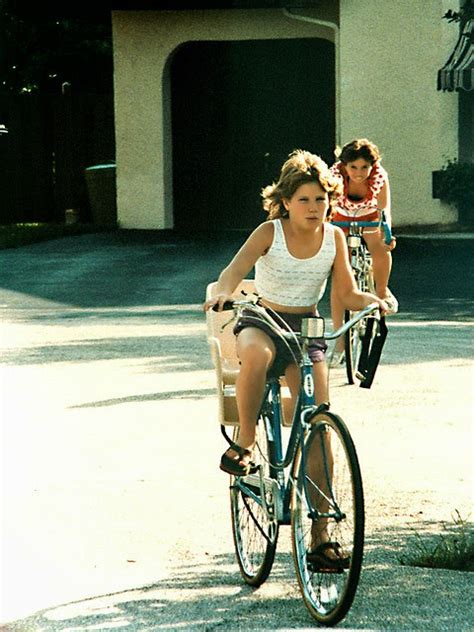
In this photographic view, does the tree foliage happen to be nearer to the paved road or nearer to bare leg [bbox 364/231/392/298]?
the paved road

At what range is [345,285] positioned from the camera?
20.4 ft

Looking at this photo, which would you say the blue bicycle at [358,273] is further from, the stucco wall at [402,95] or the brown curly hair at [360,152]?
the stucco wall at [402,95]

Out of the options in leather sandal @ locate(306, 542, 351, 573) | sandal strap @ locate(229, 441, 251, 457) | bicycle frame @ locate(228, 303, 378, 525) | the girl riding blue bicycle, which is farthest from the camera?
A: sandal strap @ locate(229, 441, 251, 457)

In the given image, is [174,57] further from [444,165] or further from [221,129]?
[444,165]

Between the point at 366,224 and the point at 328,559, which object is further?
the point at 366,224

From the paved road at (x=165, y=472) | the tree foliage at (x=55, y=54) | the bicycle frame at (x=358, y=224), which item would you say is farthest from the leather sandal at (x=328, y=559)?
the tree foliage at (x=55, y=54)

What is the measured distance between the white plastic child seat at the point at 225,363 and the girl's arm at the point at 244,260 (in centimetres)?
7

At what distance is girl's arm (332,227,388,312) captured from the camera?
6.17 meters

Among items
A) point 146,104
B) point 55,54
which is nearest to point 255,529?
point 146,104

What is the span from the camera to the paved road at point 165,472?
5.84 m

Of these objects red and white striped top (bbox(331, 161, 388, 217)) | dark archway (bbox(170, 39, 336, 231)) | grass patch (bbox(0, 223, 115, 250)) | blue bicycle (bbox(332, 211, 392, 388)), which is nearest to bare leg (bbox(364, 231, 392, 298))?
blue bicycle (bbox(332, 211, 392, 388))

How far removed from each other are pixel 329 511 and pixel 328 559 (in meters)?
0.19

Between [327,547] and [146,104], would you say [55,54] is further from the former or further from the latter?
[327,547]

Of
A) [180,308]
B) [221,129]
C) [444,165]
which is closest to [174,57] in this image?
[221,129]
